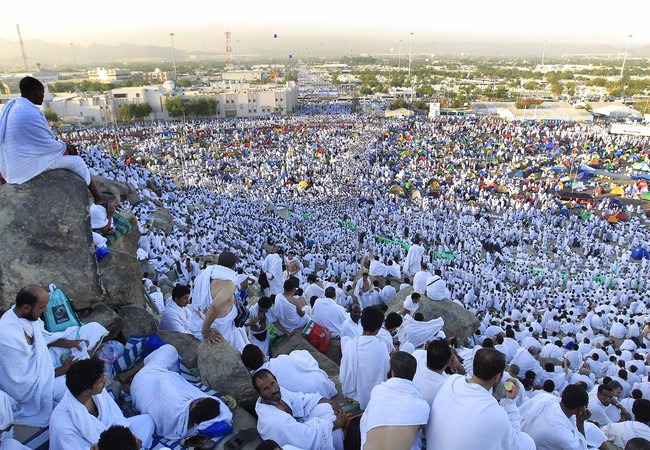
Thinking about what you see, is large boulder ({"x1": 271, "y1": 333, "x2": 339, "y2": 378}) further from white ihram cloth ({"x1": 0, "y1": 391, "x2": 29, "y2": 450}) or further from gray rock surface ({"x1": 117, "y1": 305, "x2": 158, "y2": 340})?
white ihram cloth ({"x1": 0, "y1": 391, "x2": 29, "y2": 450})

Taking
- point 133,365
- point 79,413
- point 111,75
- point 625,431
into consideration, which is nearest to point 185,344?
point 133,365

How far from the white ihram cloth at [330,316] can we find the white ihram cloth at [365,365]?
1633 millimetres

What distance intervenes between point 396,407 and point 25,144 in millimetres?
3267

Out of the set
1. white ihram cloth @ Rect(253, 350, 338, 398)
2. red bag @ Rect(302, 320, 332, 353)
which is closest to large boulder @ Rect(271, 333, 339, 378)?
red bag @ Rect(302, 320, 332, 353)

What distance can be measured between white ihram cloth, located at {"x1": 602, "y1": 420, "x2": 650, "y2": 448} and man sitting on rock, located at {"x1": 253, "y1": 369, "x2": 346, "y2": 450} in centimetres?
274

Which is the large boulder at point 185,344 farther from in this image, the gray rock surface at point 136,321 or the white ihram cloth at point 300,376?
the white ihram cloth at point 300,376

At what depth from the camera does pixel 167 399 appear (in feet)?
9.37

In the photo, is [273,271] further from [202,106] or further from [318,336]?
[202,106]

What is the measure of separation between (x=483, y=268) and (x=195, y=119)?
39015 mm

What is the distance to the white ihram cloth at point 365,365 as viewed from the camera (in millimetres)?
3080

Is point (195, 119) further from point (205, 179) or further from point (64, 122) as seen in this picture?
point (205, 179)

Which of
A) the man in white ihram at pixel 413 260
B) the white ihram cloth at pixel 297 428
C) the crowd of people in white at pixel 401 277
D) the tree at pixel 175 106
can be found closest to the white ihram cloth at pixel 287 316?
the crowd of people in white at pixel 401 277

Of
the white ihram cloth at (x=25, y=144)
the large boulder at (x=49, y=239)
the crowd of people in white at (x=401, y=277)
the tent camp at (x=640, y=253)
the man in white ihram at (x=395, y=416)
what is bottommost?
the tent camp at (x=640, y=253)

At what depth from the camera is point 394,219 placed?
56.6ft
